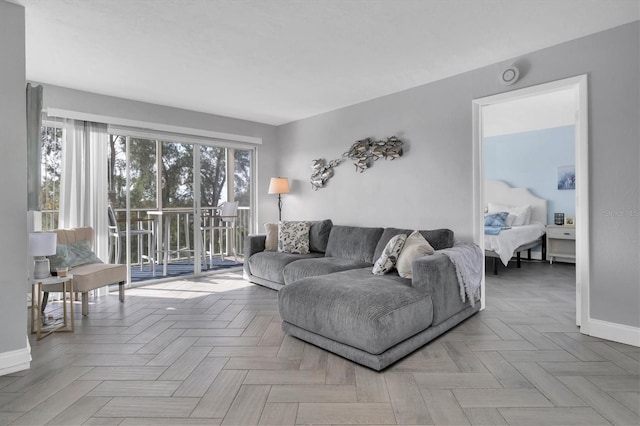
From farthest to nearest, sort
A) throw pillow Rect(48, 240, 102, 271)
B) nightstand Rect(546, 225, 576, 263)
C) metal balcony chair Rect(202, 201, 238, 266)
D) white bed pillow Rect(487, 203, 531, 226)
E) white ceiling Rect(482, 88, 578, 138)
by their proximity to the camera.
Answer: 1. white bed pillow Rect(487, 203, 531, 226)
2. nightstand Rect(546, 225, 576, 263)
3. metal balcony chair Rect(202, 201, 238, 266)
4. white ceiling Rect(482, 88, 578, 138)
5. throw pillow Rect(48, 240, 102, 271)

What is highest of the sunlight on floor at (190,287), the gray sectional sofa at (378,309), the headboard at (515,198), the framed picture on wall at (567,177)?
the framed picture on wall at (567,177)

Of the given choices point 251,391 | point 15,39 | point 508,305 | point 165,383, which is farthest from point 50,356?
point 508,305

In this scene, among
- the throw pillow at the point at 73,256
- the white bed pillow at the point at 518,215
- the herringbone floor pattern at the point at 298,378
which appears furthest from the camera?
the white bed pillow at the point at 518,215

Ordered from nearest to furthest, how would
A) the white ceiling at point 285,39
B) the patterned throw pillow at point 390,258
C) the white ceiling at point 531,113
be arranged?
the white ceiling at point 285,39, the patterned throw pillow at point 390,258, the white ceiling at point 531,113

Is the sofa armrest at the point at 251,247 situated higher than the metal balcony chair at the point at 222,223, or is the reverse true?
the metal balcony chair at the point at 222,223

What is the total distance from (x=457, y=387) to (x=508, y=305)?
2033 millimetres

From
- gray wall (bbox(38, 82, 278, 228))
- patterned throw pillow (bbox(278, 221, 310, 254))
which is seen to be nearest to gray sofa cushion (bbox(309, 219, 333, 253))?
patterned throw pillow (bbox(278, 221, 310, 254))

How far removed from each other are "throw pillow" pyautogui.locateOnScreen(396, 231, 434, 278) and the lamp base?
3043 millimetres

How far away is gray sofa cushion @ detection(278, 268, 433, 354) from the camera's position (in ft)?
7.25

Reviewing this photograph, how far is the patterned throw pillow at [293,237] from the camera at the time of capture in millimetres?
4609

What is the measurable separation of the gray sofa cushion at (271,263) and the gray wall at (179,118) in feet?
4.38

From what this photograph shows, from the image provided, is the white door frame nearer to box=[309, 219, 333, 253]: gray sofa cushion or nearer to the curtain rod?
box=[309, 219, 333, 253]: gray sofa cushion

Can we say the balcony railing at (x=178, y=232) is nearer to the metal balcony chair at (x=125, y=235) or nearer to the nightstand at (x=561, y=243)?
the metal balcony chair at (x=125, y=235)

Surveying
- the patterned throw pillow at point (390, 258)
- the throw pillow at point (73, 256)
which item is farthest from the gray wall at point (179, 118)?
the patterned throw pillow at point (390, 258)
